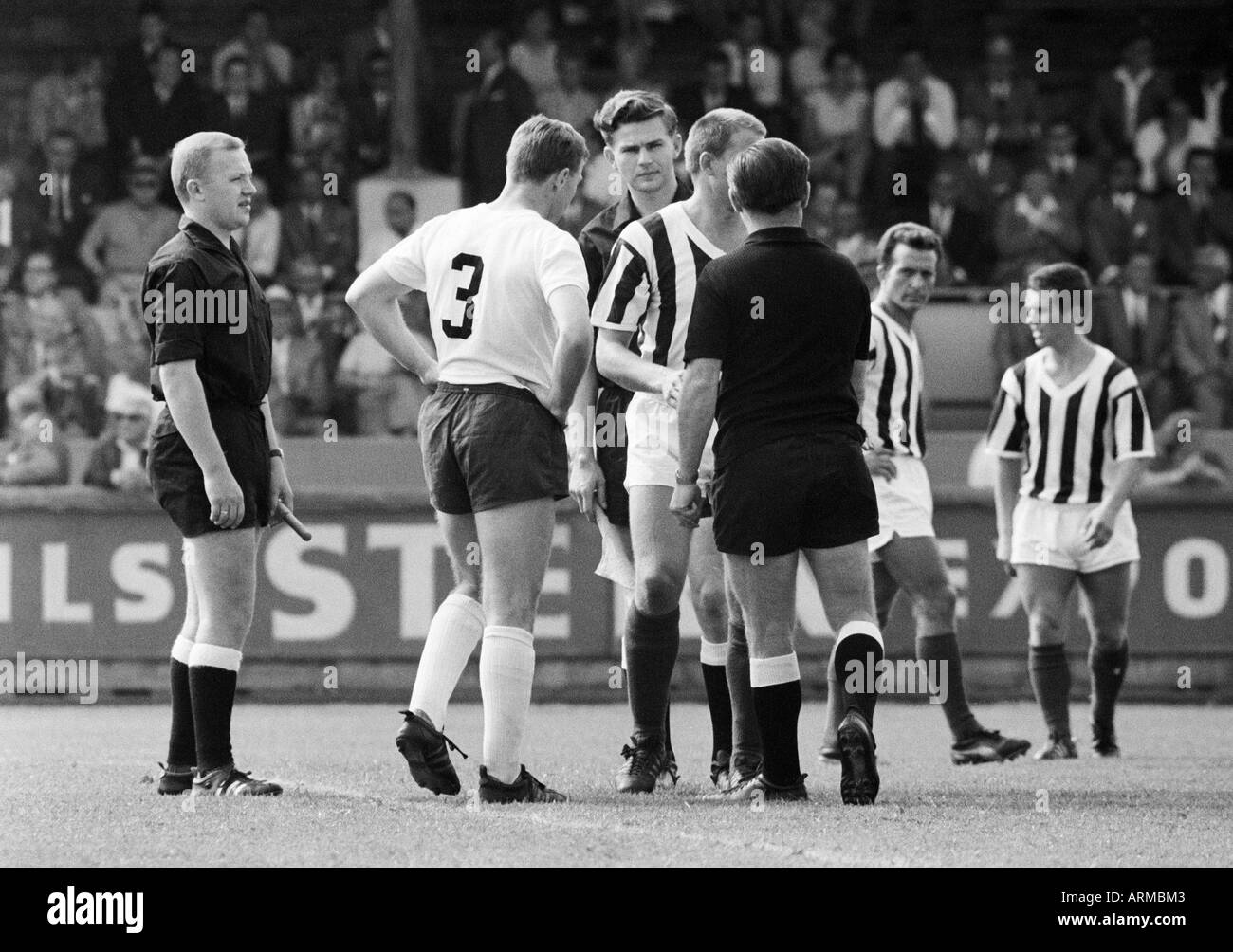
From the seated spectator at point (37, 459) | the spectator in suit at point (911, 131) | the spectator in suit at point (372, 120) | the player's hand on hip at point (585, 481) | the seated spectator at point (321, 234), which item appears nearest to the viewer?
the player's hand on hip at point (585, 481)

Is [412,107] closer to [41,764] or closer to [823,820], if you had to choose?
[41,764]

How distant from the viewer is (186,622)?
6.53 metres

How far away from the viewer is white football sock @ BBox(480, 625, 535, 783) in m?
6.04

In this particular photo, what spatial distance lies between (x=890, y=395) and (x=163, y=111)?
29.4 ft

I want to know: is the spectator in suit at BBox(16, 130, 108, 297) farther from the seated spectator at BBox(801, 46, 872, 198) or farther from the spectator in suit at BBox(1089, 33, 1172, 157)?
the spectator in suit at BBox(1089, 33, 1172, 157)

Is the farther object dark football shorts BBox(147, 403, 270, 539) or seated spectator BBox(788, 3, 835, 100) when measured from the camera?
seated spectator BBox(788, 3, 835, 100)

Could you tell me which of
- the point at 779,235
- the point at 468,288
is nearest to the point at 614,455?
the point at 468,288

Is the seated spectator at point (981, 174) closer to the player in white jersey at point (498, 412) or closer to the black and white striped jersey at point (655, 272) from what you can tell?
the black and white striped jersey at point (655, 272)

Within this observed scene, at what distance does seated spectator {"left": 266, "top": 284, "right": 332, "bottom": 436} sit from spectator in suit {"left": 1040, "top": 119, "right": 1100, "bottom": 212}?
6057mm

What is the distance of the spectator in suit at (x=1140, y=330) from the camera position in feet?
47.6

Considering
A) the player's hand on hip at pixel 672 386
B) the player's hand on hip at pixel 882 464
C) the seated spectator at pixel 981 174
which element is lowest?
the player's hand on hip at pixel 882 464

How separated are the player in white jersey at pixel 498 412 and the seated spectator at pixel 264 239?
8820mm
